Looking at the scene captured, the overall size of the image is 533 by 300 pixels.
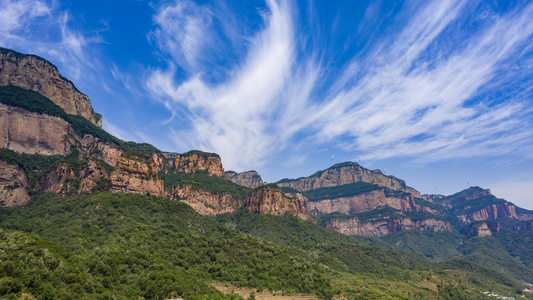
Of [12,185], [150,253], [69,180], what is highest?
[69,180]

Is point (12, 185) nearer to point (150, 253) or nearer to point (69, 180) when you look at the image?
point (69, 180)

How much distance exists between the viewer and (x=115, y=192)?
172 metres

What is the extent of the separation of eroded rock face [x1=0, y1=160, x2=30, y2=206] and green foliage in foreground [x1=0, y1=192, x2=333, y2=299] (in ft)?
22.9

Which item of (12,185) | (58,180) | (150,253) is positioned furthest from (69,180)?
(150,253)

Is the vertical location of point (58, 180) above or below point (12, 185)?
above

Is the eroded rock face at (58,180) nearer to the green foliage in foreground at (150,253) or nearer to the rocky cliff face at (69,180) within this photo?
the rocky cliff face at (69,180)

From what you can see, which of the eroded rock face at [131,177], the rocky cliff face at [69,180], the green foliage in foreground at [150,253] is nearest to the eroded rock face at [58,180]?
the rocky cliff face at [69,180]

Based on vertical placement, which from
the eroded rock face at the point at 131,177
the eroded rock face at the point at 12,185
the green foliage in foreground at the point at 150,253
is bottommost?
the green foliage in foreground at the point at 150,253

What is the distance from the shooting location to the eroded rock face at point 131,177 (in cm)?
17612

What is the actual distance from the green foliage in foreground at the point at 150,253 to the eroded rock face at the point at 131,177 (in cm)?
1937

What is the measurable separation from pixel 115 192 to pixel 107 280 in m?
123

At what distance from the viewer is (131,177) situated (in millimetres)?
185375

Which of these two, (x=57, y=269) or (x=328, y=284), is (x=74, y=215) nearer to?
(x=57, y=269)

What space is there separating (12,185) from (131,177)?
58030 millimetres
